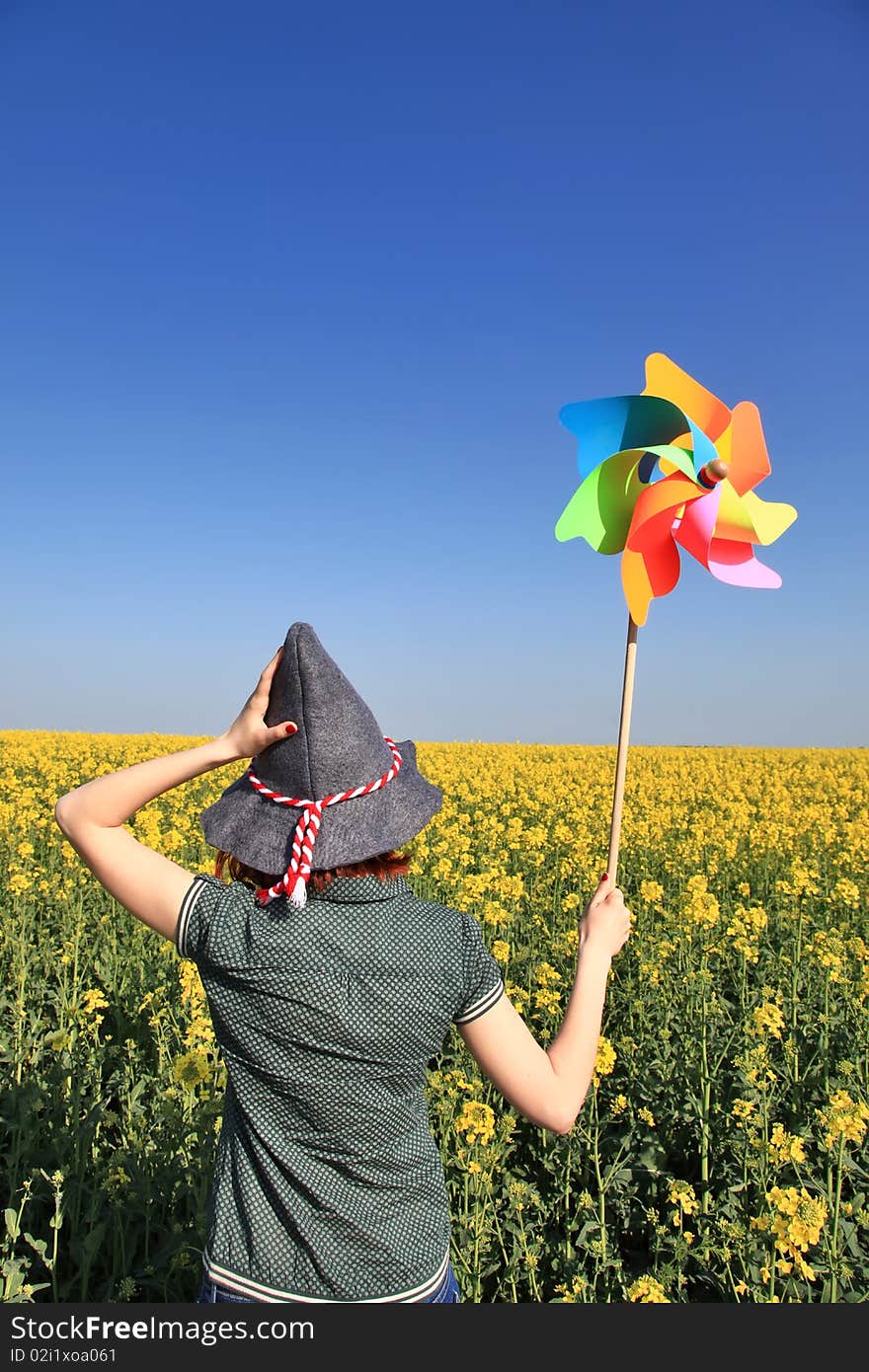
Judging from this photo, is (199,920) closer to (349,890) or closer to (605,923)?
(349,890)

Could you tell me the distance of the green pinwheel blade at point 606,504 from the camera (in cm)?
225

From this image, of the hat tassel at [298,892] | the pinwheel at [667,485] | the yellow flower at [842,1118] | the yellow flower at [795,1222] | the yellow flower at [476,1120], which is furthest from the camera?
the yellow flower at [842,1118]

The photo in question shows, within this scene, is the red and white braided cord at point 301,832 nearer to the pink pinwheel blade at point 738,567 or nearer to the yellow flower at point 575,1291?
the pink pinwheel blade at point 738,567

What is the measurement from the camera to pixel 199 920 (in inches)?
60.9

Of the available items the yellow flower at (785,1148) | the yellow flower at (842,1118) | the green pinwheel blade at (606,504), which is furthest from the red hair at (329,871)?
the yellow flower at (842,1118)

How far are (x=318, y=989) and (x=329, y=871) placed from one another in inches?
7.7

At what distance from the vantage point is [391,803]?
1636 mm

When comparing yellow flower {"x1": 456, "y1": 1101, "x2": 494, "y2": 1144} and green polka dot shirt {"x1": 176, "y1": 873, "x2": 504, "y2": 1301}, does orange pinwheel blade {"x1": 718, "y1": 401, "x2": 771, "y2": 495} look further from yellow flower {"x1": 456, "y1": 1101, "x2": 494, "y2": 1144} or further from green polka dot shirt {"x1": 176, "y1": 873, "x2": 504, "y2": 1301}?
yellow flower {"x1": 456, "y1": 1101, "x2": 494, "y2": 1144}

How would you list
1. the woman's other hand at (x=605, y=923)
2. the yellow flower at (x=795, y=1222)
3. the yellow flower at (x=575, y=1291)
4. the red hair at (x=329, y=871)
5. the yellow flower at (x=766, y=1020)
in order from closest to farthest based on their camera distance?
the red hair at (x=329, y=871)
the woman's other hand at (x=605, y=923)
the yellow flower at (x=795, y=1222)
the yellow flower at (x=575, y=1291)
the yellow flower at (x=766, y=1020)

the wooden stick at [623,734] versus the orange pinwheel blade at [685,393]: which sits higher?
the orange pinwheel blade at [685,393]

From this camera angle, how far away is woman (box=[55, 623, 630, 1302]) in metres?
1.52

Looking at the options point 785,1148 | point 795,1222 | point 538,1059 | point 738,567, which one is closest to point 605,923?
point 538,1059

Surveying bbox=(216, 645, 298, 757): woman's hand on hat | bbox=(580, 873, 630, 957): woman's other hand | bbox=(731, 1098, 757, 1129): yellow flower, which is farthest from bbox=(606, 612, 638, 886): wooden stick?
bbox=(731, 1098, 757, 1129): yellow flower

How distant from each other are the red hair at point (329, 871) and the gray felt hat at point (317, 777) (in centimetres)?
4
